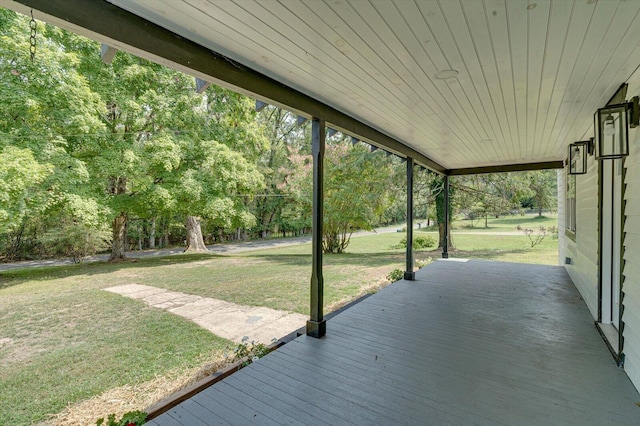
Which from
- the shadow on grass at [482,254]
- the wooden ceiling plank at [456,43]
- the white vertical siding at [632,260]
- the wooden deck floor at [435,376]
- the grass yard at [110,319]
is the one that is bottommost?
the grass yard at [110,319]

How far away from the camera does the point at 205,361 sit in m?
3.51

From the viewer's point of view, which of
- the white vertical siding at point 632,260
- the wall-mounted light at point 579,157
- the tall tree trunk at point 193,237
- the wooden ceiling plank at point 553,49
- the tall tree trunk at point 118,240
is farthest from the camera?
the tall tree trunk at point 193,237

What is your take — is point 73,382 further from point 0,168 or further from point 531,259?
point 531,259

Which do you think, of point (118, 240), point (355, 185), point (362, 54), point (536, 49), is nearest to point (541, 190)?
point (355, 185)

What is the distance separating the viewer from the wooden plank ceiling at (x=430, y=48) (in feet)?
5.06

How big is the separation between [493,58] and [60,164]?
976cm

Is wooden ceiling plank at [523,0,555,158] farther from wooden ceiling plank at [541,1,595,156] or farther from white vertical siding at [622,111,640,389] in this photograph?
white vertical siding at [622,111,640,389]

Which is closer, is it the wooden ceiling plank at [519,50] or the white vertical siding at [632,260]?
the wooden ceiling plank at [519,50]

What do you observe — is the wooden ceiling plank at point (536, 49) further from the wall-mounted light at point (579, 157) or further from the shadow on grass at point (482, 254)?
the shadow on grass at point (482, 254)

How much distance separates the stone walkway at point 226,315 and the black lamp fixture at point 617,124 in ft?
12.9

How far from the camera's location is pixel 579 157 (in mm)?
3953

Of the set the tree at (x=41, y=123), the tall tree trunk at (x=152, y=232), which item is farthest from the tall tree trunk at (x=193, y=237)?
the tree at (x=41, y=123)

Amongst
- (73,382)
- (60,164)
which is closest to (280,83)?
(73,382)

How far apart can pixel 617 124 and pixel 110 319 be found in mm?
6808
